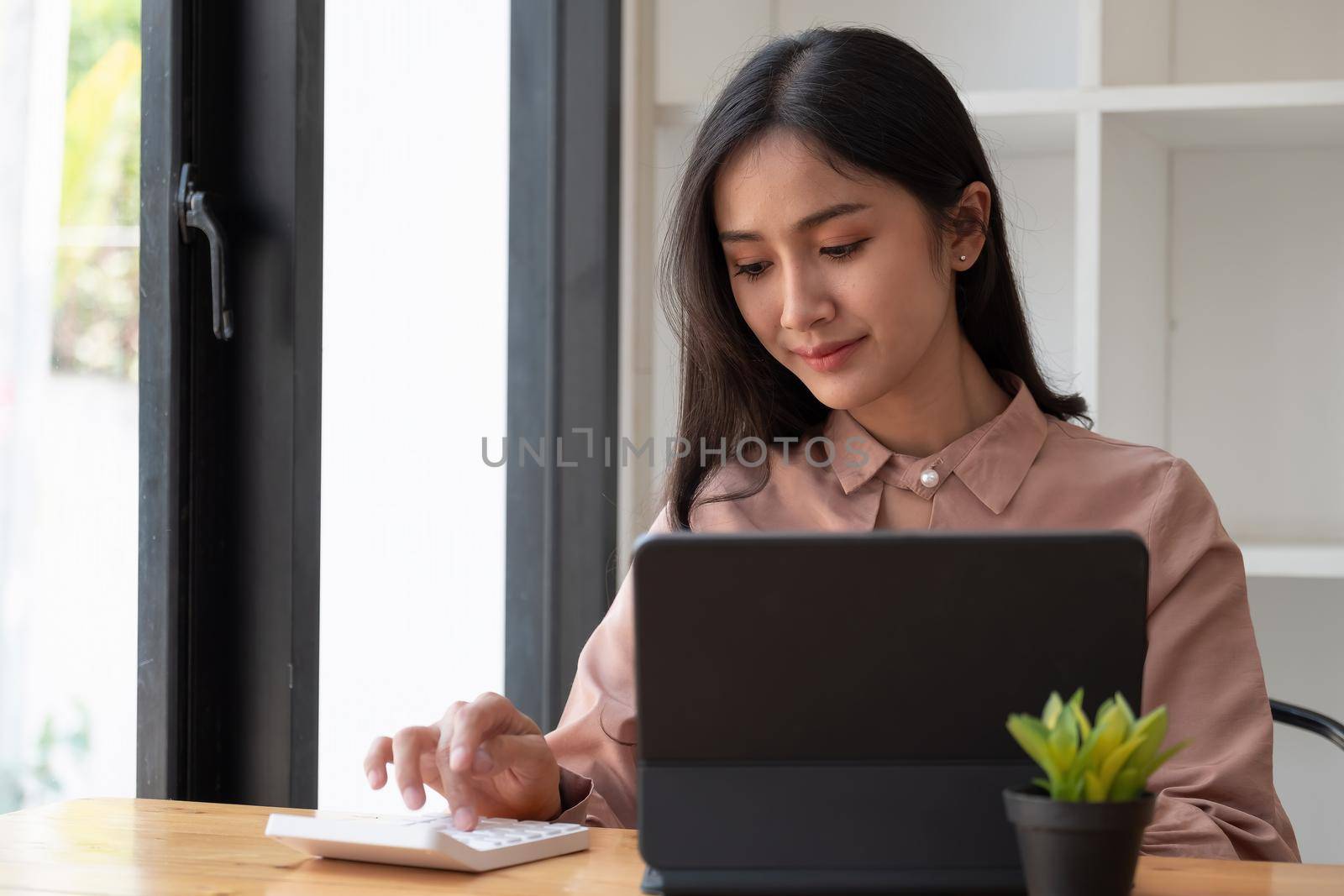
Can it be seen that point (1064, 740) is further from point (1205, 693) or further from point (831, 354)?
point (831, 354)


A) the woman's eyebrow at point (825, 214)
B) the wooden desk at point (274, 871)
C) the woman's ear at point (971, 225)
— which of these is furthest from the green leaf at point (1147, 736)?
the woman's ear at point (971, 225)

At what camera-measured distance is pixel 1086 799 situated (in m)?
0.71

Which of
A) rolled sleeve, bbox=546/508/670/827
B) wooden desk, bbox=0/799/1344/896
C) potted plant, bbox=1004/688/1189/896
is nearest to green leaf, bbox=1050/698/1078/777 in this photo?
potted plant, bbox=1004/688/1189/896

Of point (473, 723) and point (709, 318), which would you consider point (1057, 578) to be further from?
point (709, 318)

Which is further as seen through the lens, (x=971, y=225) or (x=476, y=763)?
(x=971, y=225)

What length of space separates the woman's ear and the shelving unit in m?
0.78

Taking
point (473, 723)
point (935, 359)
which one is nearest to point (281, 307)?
point (473, 723)

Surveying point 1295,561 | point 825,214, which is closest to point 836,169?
point 825,214

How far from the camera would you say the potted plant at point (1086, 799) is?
69 centimetres

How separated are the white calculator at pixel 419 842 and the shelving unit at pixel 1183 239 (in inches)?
53.9

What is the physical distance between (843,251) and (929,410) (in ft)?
0.83

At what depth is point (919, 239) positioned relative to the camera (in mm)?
1427

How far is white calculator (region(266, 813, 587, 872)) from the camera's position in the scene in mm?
915

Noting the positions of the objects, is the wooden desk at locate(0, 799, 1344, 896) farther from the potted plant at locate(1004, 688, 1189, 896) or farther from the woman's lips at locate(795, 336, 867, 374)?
the woman's lips at locate(795, 336, 867, 374)
